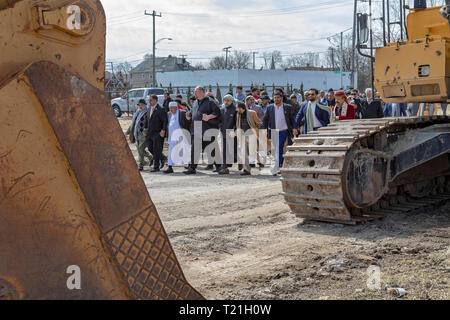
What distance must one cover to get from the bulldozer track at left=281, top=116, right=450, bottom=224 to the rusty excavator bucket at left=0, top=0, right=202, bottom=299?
4.13m

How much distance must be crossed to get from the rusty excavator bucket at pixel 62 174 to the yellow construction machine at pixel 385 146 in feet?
13.6

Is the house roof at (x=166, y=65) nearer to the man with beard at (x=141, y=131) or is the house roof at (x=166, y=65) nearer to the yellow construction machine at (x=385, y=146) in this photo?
the man with beard at (x=141, y=131)

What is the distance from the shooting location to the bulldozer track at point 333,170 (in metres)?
6.21

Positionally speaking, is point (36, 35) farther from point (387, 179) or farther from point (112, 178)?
point (387, 179)

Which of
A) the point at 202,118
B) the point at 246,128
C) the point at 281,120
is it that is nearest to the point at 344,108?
the point at 281,120

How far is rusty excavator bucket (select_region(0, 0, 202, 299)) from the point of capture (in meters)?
2.08

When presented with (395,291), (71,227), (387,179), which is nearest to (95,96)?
(71,227)

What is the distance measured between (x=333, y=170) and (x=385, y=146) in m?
1.21

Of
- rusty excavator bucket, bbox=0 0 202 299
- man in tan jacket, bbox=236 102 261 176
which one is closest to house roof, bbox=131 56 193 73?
man in tan jacket, bbox=236 102 261 176

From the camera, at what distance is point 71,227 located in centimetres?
217

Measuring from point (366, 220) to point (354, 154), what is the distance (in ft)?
2.71

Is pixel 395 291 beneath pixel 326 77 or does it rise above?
beneath

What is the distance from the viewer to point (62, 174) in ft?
7.11

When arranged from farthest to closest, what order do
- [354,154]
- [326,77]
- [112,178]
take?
[326,77], [354,154], [112,178]
